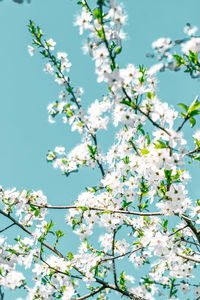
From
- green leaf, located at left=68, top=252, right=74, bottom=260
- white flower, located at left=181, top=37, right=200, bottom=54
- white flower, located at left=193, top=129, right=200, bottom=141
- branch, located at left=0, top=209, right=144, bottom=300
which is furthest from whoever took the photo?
green leaf, located at left=68, top=252, right=74, bottom=260

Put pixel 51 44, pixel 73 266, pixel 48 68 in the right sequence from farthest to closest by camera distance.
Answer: pixel 48 68
pixel 51 44
pixel 73 266

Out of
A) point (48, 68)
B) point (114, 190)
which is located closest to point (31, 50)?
point (48, 68)

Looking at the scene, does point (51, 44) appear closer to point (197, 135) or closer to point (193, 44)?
point (193, 44)

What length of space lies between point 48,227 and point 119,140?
79.7 inches

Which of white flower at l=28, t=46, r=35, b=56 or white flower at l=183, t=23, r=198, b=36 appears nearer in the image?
white flower at l=183, t=23, r=198, b=36

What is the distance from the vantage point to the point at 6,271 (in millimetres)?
4934

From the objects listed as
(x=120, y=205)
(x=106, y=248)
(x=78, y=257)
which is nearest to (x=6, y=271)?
(x=78, y=257)

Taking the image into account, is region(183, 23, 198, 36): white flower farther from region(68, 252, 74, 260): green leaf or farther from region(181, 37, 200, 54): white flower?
region(68, 252, 74, 260): green leaf

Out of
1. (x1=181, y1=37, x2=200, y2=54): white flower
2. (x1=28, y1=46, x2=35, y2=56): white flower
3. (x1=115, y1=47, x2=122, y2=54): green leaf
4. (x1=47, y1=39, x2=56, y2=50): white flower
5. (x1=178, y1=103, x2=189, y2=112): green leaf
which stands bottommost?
(x1=178, y1=103, x2=189, y2=112): green leaf

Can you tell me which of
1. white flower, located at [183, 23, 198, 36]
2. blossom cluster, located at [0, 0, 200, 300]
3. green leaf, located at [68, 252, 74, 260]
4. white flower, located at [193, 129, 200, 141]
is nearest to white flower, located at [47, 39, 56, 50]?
blossom cluster, located at [0, 0, 200, 300]

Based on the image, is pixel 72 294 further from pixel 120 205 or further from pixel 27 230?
pixel 120 205

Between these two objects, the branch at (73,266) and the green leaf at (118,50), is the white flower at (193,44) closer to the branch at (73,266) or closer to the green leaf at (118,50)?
the green leaf at (118,50)

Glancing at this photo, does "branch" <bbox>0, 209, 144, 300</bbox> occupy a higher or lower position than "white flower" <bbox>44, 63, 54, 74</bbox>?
lower

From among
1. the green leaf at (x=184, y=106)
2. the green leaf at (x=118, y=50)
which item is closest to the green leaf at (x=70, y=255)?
the green leaf at (x=184, y=106)
